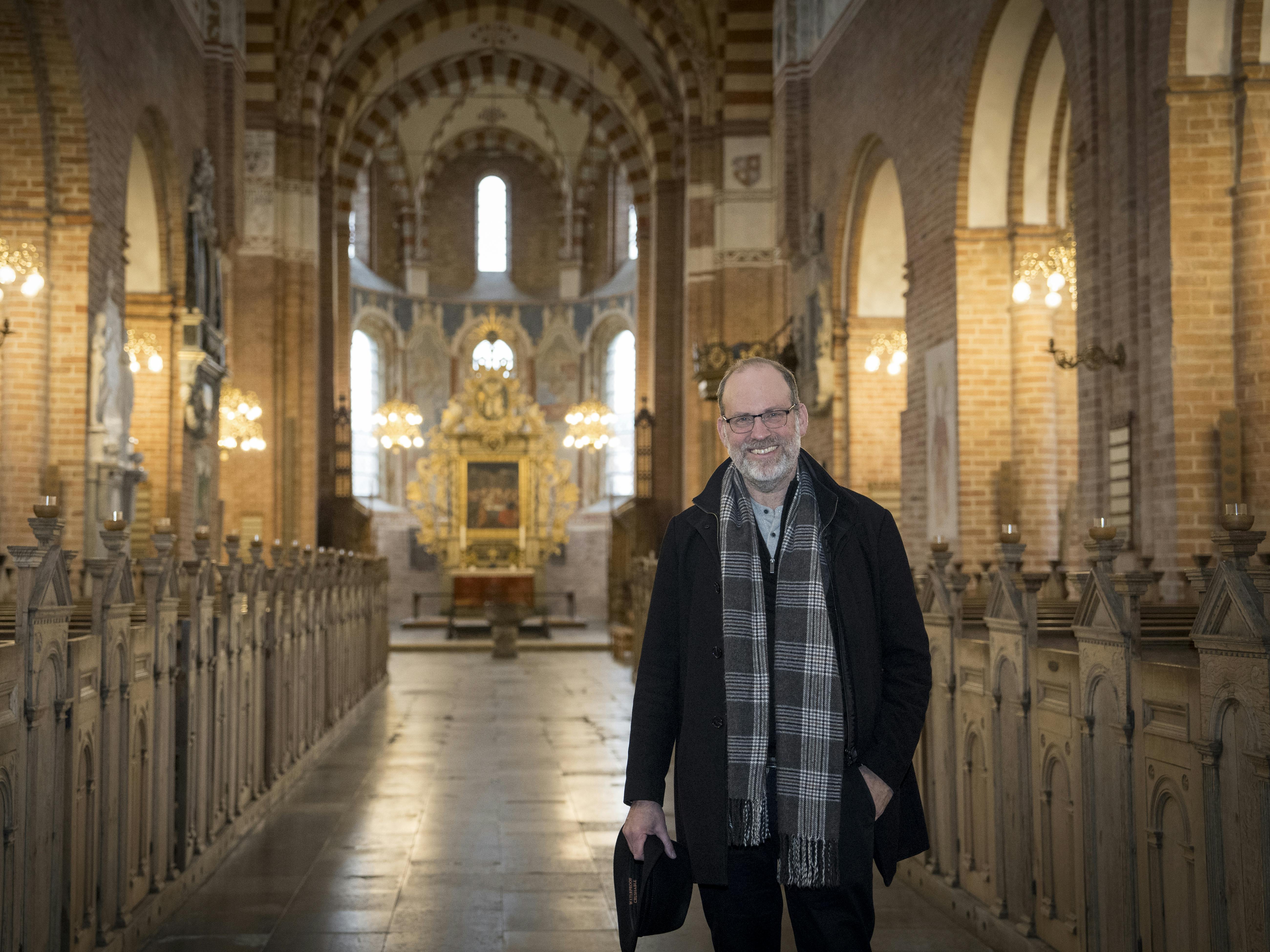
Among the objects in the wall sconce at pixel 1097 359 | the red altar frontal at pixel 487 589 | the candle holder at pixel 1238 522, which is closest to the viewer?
the candle holder at pixel 1238 522

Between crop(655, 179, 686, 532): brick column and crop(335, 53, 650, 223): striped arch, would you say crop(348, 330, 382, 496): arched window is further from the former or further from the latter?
crop(655, 179, 686, 532): brick column

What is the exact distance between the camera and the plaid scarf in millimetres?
2588

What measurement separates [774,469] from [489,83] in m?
25.8

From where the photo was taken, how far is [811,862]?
8.47ft

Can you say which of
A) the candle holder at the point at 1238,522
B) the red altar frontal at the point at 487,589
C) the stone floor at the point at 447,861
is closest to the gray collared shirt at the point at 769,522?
the candle holder at the point at 1238,522

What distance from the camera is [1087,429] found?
9180 millimetres

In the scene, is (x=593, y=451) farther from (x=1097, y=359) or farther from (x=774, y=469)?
(x=774, y=469)

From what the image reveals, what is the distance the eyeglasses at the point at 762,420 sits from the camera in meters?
2.75

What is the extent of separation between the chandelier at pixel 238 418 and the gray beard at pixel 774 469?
1526cm

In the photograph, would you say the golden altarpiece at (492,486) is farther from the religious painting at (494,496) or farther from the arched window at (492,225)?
the arched window at (492,225)

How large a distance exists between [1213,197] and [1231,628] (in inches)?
236

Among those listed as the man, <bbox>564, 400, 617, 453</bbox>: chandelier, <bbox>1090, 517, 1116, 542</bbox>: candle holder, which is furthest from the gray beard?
<bbox>564, 400, 617, 453</bbox>: chandelier

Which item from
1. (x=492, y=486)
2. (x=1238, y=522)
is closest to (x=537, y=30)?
(x=492, y=486)

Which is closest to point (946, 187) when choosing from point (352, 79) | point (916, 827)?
point (916, 827)
